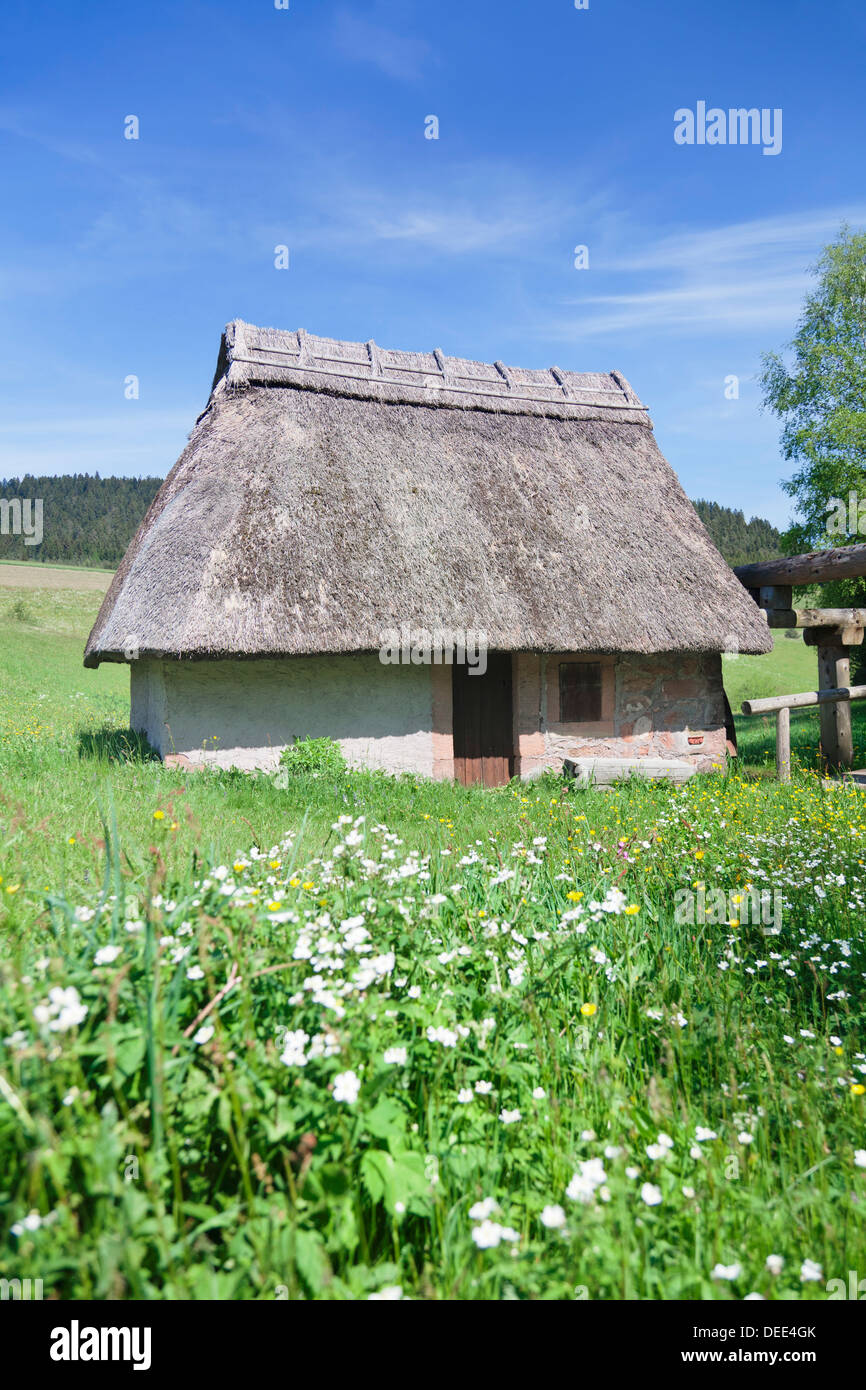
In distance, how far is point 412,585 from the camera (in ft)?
27.3

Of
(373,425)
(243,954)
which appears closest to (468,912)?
(243,954)

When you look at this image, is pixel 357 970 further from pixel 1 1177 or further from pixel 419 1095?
pixel 1 1177

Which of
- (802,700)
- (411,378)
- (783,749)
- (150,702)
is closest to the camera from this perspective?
(783,749)

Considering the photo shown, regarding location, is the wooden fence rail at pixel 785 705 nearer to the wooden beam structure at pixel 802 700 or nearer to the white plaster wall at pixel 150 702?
the wooden beam structure at pixel 802 700

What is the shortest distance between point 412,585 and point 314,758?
2.33 meters

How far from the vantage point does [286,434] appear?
8977 millimetres

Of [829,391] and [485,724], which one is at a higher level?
[829,391]

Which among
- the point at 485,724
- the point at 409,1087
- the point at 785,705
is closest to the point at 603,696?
the point at 485,724

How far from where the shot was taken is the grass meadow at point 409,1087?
Answer: 3.98 ft

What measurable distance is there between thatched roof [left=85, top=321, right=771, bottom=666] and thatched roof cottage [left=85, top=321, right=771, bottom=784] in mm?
30

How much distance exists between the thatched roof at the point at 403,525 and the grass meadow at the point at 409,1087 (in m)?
4.77

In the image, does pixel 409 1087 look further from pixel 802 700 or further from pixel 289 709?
pixel 802 700
